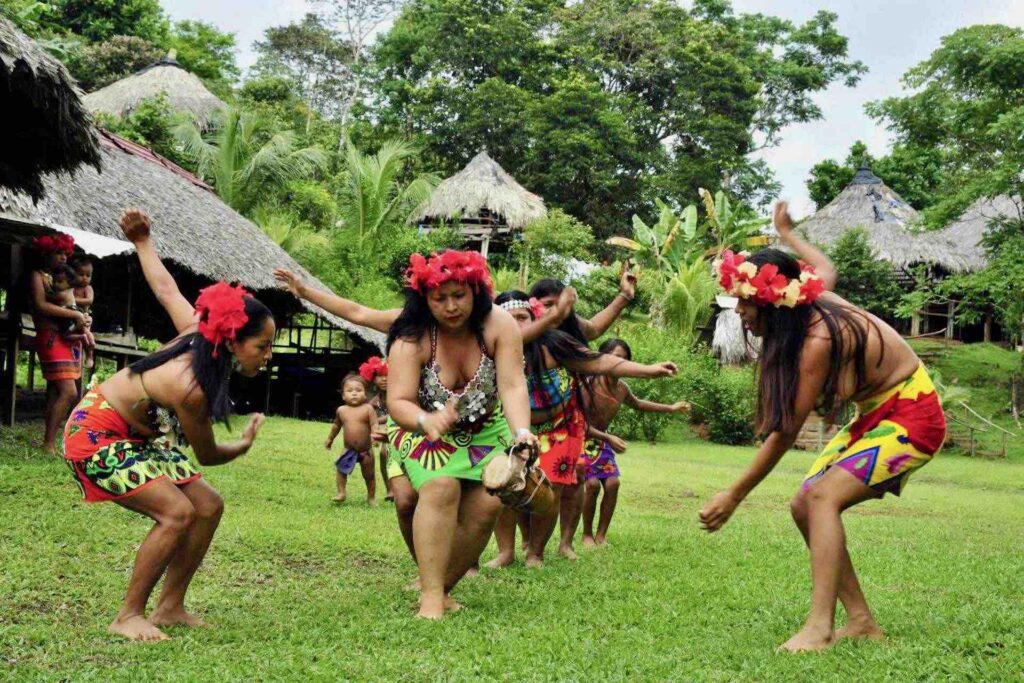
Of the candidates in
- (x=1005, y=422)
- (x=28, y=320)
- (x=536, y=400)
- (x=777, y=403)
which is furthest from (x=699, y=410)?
(x=777, y=403)

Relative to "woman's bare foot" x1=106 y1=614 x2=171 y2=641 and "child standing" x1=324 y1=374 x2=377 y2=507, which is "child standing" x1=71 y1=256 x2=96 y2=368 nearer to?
"child standing" x1=324 y1=374 x2=377 y2=507

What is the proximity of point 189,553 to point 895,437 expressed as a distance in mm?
3267

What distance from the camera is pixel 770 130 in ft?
149

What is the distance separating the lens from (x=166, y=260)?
16312 millimetres

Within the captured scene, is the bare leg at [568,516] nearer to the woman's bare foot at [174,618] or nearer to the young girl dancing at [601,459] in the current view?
the young girl dancing at [601,459]

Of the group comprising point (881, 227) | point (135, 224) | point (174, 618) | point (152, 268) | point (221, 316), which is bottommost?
point (174, 618)

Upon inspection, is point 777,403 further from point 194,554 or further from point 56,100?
point 56,100

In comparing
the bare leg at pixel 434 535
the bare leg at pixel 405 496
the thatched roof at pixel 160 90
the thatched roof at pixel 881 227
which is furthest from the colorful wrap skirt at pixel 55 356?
the thatched roof at pixel 881 227

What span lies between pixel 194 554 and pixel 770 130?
4271 cm

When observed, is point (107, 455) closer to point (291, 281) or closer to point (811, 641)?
point (291, 281)

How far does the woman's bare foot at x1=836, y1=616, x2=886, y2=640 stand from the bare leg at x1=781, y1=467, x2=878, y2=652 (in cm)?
18

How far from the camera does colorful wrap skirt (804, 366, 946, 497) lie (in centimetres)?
505

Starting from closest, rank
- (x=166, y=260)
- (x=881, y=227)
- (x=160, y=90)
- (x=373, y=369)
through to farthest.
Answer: (x=373, y=369) → (x=166, y=260) → (x=160, y=90) → (x=881, y=227)

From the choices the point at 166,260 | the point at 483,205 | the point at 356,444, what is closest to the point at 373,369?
the point at 356,444
